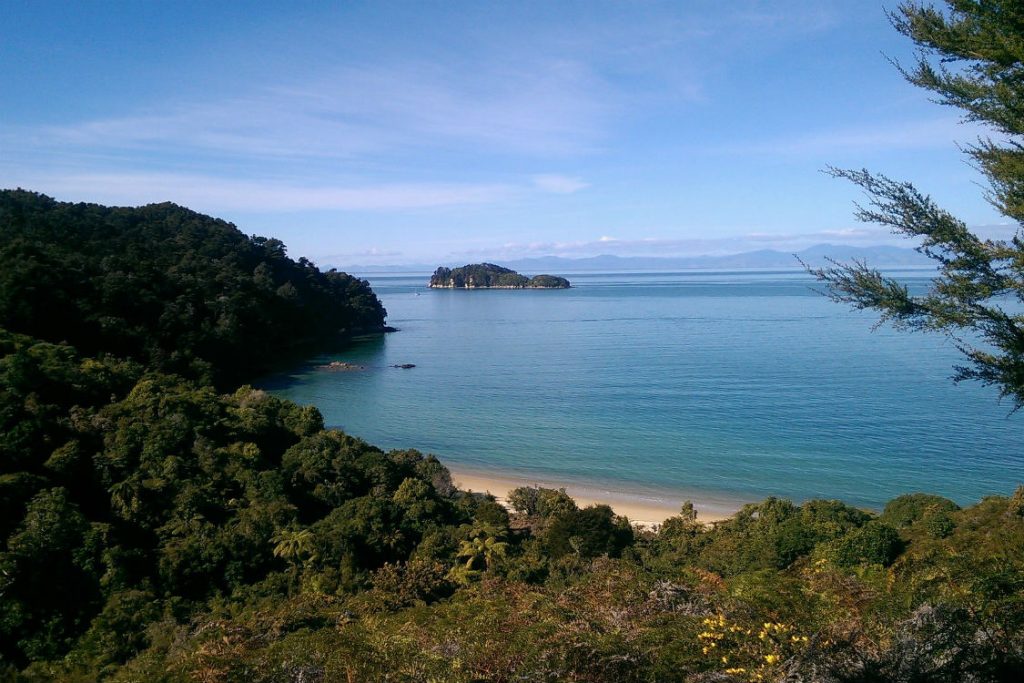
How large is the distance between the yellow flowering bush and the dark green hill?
2331cm

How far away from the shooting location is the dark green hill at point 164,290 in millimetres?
25719

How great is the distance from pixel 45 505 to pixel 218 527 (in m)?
2.33

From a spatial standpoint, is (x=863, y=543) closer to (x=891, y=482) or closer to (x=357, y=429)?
(x=891, y=482)

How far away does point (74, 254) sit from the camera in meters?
32.2

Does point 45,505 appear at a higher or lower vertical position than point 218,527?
higher

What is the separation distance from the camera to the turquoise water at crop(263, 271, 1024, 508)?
67.4ft

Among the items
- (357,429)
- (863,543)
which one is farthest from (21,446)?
(357,429)

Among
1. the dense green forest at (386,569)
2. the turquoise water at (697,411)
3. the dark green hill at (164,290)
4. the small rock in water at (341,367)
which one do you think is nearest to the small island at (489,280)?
the dark green hill at (164,290)

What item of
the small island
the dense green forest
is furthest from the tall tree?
the small island

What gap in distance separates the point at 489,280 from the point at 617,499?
134 meters

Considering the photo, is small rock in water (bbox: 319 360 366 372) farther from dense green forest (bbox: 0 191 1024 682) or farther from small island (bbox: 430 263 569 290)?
small island (bbox: 430 263 569 290)

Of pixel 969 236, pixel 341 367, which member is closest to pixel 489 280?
pixel 341 367

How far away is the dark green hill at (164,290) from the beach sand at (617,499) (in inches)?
546

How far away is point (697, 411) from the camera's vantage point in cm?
2803
